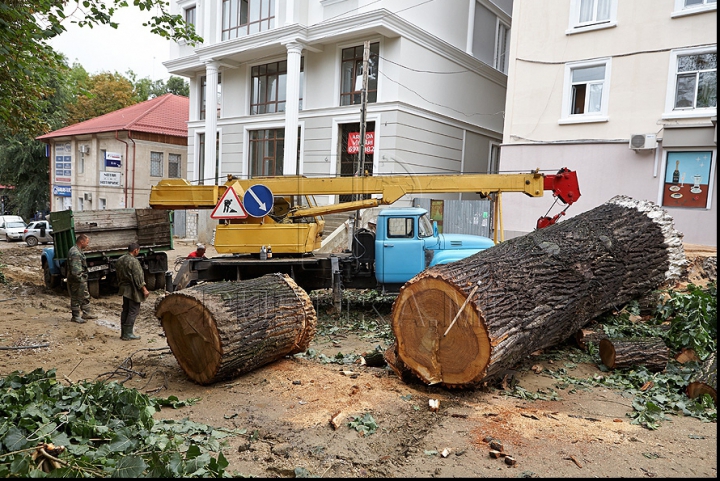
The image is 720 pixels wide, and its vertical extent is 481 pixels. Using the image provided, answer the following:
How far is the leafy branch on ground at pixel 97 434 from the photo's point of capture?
336 centimetres

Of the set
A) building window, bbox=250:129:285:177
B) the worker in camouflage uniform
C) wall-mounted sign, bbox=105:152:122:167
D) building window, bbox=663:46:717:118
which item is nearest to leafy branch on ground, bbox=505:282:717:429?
the worker in camouflage uniform

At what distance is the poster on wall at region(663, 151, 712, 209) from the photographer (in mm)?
13203

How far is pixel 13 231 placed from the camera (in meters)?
25.1

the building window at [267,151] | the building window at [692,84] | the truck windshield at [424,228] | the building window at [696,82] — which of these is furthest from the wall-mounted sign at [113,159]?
the building window at [696,82]

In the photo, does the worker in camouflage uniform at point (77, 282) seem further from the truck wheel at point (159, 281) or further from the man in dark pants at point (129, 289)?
the truck wheel at point (159, 281)

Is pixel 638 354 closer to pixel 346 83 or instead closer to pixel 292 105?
pixel 292 105

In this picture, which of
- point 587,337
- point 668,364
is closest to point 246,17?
point 587,337

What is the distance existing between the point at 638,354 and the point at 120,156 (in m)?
27.6

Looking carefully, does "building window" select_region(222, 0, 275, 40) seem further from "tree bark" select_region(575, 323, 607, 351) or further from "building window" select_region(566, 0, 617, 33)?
"tree bark" select_region(575, 323, 607, 351)

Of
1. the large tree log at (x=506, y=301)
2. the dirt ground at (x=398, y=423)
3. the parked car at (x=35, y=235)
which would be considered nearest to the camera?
the dirt ground at (x=398, y=423)

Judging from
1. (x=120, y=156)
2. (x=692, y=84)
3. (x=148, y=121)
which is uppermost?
(x=148, y=121)

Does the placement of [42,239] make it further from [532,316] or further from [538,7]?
[532,316]

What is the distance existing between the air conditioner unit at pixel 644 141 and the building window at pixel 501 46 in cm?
1003

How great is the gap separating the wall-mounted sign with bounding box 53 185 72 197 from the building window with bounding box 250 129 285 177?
1539 cm
